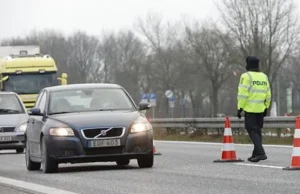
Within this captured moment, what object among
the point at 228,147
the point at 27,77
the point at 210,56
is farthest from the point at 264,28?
the point at 228,147

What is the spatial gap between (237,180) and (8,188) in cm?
298

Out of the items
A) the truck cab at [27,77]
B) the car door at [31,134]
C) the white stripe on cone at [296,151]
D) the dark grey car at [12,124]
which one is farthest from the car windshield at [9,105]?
the white stripe on cone at [296,151]

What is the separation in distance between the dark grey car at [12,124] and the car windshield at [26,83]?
9.62 m

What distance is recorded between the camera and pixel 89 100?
14.7 metres

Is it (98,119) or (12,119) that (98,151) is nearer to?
(98,119)

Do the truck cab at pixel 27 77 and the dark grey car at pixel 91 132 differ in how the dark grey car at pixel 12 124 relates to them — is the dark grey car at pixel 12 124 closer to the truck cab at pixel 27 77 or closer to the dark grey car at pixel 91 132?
the dark grey car at pixel 91 132

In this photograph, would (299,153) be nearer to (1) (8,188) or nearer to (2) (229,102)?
(1) (8,188)

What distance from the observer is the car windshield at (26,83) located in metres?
33.4

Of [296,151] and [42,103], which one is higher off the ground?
[42,103]

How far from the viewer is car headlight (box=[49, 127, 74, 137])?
531 inches

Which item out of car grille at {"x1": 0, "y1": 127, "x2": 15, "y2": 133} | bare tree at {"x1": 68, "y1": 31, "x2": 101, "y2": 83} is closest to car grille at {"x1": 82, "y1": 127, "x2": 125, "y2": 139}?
car grille at {"x1": 0, "y1": 127, "x2": 15, "y2": 133}

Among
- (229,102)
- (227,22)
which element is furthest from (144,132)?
(229,102)

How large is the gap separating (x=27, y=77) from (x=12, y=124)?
11.1 m

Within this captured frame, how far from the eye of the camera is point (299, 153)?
504 inches
